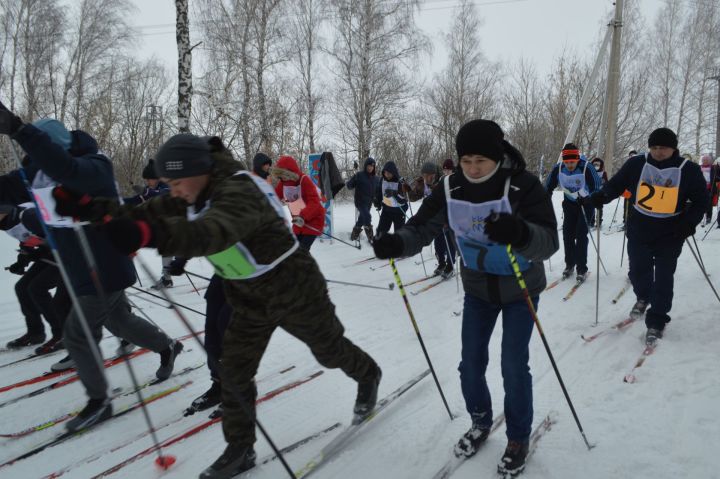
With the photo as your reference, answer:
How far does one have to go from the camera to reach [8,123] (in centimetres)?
224

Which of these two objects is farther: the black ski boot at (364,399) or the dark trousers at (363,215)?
the dark trousers at (363,215)

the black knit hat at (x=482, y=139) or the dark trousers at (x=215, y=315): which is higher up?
the black knit hat at (x=482, y=139)

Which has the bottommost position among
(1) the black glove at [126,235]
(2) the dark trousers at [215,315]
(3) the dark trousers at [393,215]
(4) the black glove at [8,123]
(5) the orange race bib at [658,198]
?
(3) the dark trousers at [393,215]

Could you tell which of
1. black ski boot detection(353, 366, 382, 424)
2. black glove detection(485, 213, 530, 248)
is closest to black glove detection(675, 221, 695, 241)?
black glove detection(485, 213, 530, 248)

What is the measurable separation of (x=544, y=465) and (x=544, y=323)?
2.53 metres

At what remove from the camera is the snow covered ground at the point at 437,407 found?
2367mm

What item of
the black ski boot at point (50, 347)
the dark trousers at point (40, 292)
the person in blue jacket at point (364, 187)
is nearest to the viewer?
the dark trousers at point (40, 292)

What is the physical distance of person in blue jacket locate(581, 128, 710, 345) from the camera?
12.2 ft

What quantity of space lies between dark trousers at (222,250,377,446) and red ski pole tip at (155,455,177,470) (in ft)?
1.50

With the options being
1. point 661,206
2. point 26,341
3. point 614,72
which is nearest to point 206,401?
point 26,341

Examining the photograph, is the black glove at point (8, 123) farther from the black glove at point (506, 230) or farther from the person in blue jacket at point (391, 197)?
the person in blue jacket at point (391, 197)

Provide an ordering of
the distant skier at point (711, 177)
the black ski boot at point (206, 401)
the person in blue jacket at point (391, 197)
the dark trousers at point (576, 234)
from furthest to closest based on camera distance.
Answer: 1. the distant skier at point (711, 177)
2. the person in blue jacket at point (391, 197)
3. the dark trousers at point (576, 234)
4. the black ski boot at point (206, 401)

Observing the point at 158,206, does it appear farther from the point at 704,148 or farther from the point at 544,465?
the point at 704,148

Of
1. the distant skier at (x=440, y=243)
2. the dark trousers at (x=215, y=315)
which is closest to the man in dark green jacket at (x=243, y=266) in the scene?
the dark trousers at (x=215, y=315)
